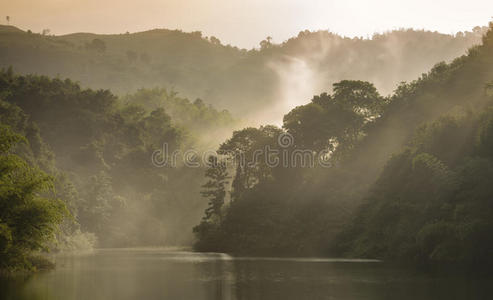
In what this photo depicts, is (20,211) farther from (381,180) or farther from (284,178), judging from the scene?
(284,178)

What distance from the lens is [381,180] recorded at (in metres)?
77.0

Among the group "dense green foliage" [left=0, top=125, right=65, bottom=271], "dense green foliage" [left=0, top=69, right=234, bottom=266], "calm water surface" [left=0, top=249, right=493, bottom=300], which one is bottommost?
"calm water surface" [left=0, top=249, right=493, bottom=300]

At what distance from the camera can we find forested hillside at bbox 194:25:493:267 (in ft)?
190

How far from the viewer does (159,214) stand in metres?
158

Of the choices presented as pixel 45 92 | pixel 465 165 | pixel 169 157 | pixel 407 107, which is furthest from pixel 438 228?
pixel 169 157

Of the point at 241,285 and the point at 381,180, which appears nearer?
the point at 241,285

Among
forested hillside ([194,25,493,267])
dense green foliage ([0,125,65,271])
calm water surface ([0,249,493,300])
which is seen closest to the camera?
calm water surface ([0,249,493,300])

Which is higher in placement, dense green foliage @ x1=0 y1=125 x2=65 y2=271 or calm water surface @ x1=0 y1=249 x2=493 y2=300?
dense green foliage @ x1=0 y1=125 x2=65 y2=271

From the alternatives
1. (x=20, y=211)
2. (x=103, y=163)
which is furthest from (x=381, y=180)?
(x=103, y=163)

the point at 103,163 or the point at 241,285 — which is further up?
the point at 103,163

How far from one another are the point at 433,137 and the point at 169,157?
109315 mm

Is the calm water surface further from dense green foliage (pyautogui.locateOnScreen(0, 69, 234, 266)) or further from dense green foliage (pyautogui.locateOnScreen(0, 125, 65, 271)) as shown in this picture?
dense green foliage (pyautogui.locateOnScreen(0, 69, 234, 266))

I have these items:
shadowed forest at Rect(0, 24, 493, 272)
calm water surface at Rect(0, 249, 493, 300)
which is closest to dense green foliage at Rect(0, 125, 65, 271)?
shadowed forest at Rect(0, 24, 493, 272)

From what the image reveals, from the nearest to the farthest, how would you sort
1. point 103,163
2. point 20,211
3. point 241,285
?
point 241,285 → point 20,211 → point 103,163
